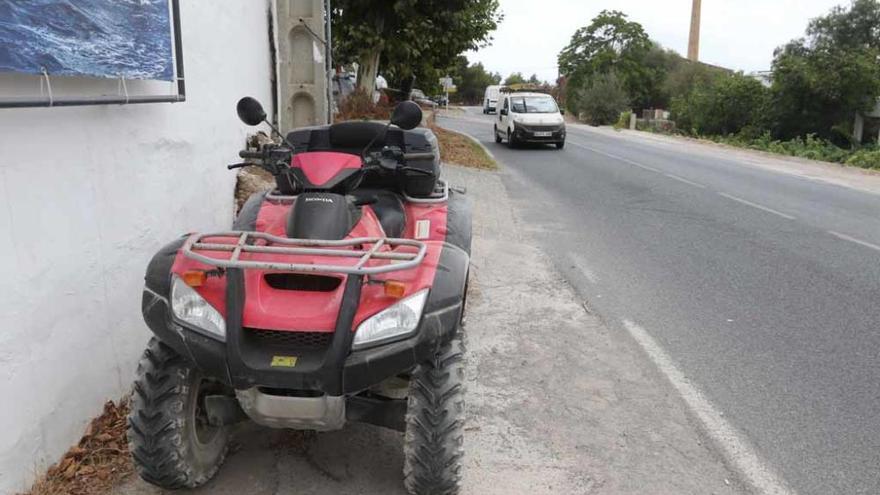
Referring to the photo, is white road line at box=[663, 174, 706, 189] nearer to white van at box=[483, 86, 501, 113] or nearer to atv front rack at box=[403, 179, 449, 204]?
atv front rack at box=[403, 179, 449, 204]

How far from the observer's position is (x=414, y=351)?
9.10 ft

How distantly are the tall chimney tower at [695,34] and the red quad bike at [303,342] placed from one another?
9475cm

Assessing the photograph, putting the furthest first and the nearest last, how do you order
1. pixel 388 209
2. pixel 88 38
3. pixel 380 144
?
pixel 380 144
pixel 388 209
pixel 88 38

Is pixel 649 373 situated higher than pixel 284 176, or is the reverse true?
pixel 284 176

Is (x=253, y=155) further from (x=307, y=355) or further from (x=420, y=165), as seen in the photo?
(x=307, y=355)

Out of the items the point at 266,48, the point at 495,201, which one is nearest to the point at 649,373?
the point at 266,48

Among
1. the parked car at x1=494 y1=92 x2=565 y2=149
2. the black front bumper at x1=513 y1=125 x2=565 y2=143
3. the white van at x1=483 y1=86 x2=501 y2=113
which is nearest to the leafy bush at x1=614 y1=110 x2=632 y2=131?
the white van at x1=483 y1=86 x2=501 y2=113

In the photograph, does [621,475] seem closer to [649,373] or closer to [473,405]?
[473,405]

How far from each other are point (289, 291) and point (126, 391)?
66.0 inches

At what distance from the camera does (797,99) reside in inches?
1507

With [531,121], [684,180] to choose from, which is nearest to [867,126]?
[531,121]

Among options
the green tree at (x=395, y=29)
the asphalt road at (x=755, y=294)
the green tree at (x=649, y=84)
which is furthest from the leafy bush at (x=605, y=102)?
the asphalt road at (x=755, y=294)

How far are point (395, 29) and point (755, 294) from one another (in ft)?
41.1

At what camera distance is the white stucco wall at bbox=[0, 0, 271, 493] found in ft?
9.68
